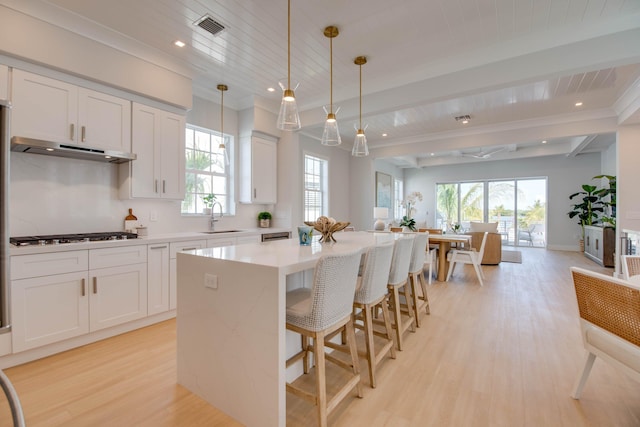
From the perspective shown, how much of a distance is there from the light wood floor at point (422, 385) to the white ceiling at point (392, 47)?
2.64 m

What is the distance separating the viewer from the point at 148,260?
3035mm

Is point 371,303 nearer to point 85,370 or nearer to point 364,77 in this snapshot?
point 85,370

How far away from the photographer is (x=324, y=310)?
1614 millimetres

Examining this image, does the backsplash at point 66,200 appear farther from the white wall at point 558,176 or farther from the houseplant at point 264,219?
the white wall at point 558,176

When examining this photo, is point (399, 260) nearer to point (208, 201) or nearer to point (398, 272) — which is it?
point (398, 272)

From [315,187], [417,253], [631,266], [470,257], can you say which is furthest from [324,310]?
[315,187]

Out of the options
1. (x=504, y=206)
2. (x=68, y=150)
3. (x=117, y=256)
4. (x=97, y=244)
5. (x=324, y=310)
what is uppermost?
(x=68, y=150)

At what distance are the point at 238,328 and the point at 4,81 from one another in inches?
109

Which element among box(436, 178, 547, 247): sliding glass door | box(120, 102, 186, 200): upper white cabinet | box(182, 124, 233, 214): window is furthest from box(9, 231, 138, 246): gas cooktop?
box(436, 178, 547, 247): sliding glass door

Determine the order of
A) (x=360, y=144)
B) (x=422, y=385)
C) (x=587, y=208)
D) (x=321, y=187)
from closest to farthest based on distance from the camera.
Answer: (x=422, y=385) < (x=360, y=144) < (x=321, y=187) < (x=587, y=208)

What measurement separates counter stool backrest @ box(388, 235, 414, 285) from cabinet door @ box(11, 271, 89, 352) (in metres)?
2.68

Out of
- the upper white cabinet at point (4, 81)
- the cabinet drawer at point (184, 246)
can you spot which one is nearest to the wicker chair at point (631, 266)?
the cabinet drawer at point (184, 246)

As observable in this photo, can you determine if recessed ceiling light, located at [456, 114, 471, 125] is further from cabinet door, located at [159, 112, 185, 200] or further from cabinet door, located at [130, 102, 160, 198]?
cabinet door, located at [130, 102, 160, 198]

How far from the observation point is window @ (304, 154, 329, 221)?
247 inches
